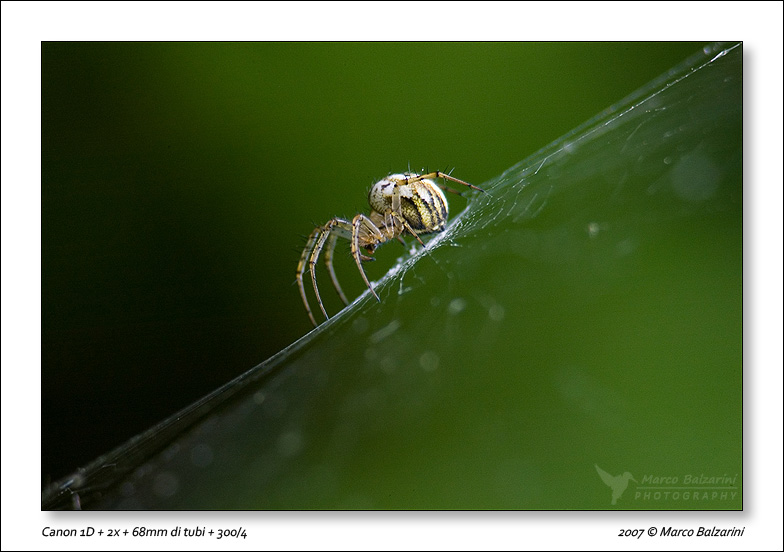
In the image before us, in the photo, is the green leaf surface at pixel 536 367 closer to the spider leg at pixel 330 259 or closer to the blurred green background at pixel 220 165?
the blurred green background at pixel 220 165

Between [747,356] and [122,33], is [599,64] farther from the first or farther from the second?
[122,33]

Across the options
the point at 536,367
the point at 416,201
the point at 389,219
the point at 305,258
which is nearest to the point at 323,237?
the point at 305,258
